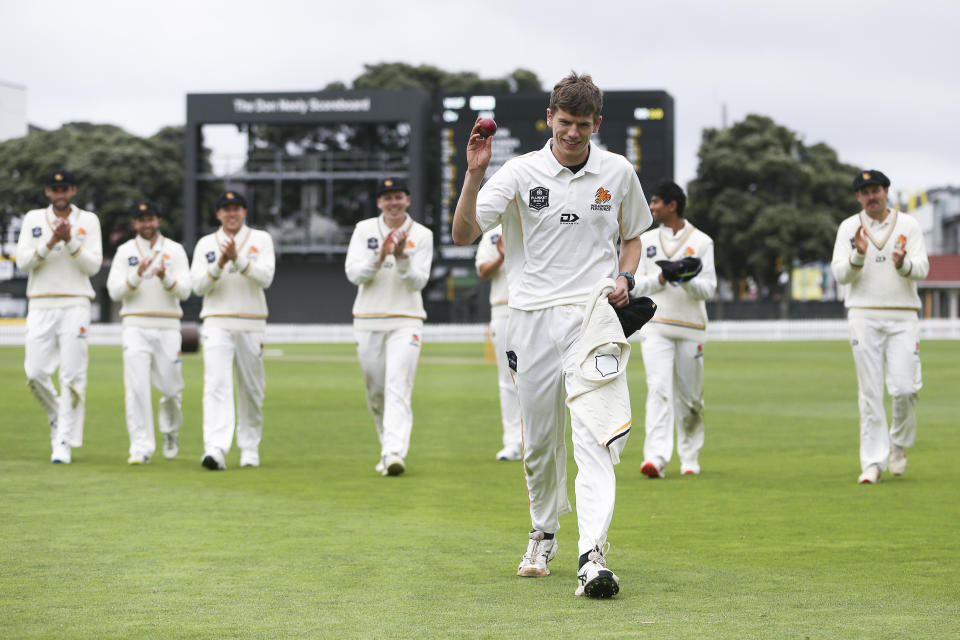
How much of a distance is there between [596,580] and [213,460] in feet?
19.7

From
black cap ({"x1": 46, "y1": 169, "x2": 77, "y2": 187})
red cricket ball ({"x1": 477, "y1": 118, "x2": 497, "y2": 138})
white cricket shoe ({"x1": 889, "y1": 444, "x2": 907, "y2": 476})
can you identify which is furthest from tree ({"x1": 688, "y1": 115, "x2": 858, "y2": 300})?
red cricket ball ({"x1": 477, "y1": 118, "x2": 497, "y2": 138})

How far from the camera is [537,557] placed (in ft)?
20.9

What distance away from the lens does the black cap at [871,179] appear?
1012cm

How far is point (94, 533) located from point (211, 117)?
4348 cm

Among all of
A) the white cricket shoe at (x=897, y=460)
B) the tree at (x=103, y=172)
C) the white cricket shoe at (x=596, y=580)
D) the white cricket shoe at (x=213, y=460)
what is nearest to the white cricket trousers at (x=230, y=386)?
the white cricket shoe at (x=213, y=460)

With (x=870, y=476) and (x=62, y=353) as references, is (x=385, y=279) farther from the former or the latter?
(x=870, y=476)

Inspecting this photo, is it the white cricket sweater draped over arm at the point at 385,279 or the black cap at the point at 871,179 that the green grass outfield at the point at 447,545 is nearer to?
the white cricket sweater draped over arm at the point at 385,279

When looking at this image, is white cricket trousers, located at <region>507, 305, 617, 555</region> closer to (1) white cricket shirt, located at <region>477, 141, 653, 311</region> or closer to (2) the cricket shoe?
(1) white cricket shirt, located at <region>477, 141, 653, 311</region>

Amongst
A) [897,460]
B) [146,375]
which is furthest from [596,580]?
[146,375]

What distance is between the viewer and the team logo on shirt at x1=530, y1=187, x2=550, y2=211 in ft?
20.6

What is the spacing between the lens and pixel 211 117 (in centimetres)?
4934

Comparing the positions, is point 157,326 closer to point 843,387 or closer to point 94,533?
point 94,533

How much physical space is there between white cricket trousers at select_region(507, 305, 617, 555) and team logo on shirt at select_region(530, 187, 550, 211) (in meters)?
0.51

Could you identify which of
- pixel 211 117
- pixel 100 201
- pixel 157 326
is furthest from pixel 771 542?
pixel 100 201
